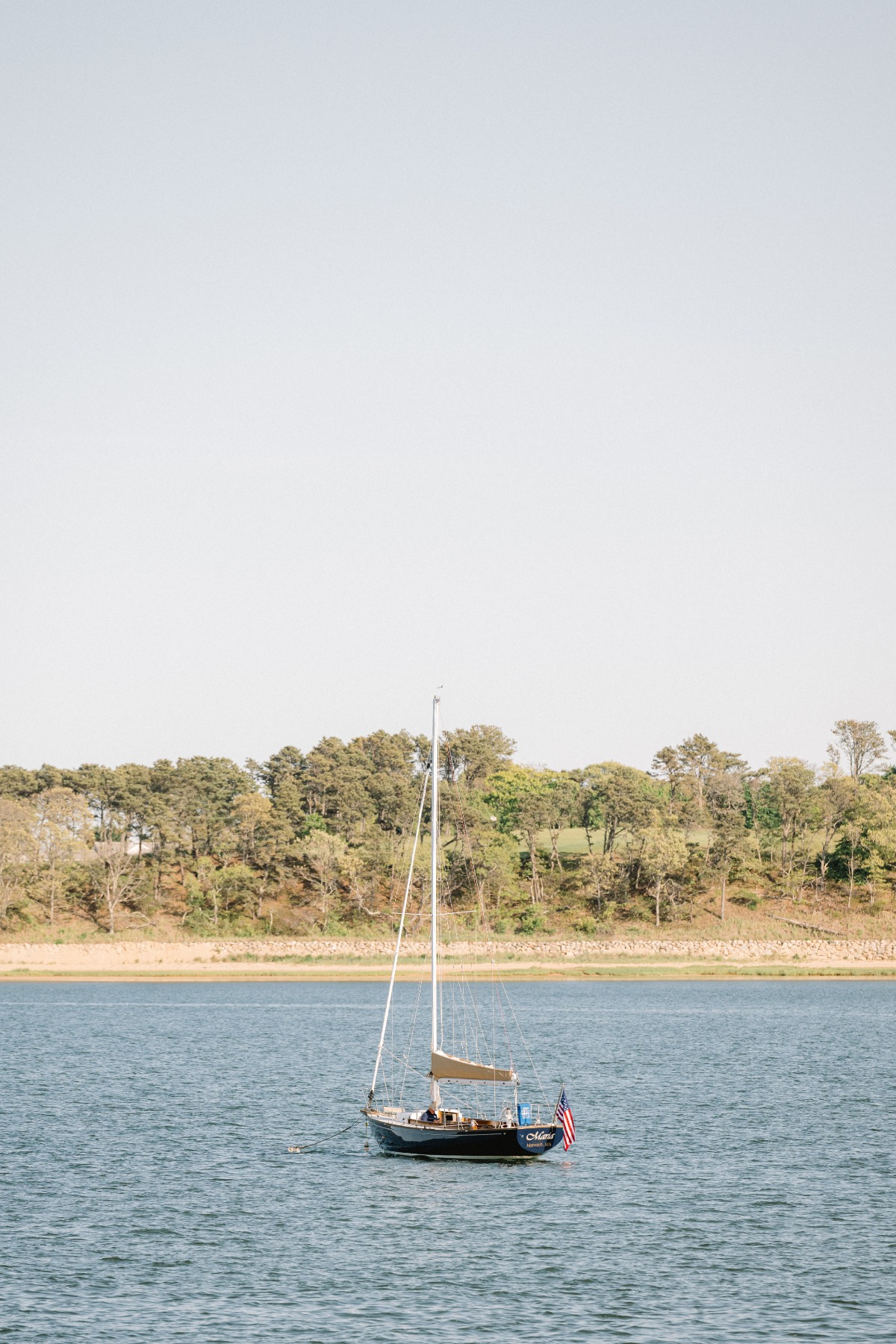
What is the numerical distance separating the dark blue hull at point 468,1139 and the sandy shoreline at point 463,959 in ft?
333

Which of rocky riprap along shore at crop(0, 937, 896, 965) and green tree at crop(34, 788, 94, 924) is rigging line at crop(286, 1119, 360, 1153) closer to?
rocky riprap along shore at crop(0, 937, 896, 965)

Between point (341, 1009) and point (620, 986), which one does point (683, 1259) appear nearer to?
point (341, 1009)

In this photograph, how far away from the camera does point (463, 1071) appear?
52.2 meters

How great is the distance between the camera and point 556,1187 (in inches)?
1966

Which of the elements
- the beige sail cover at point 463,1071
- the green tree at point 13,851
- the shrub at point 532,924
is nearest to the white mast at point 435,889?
the beige sail cover at point 463,1071

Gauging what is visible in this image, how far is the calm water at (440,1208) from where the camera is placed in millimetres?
35000

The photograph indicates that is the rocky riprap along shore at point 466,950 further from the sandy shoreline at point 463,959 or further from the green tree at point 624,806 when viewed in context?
the green tree at point 624,806

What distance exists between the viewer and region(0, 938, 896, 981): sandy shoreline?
156 metres

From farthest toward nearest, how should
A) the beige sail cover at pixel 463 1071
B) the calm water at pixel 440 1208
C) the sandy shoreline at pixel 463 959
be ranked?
1. the sandy shoreline at pixel 463 959
2. the beige sail cover at pixel 463 1071
3. the calm water at pixel 440 1208

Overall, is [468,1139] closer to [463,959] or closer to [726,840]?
[463,959]

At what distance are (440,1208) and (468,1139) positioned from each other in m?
5.63

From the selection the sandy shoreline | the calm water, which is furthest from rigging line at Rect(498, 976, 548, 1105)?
the sandy shoreline

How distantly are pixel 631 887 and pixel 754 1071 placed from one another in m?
106

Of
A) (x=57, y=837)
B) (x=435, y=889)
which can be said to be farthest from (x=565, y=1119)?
(x=57, y=837)
